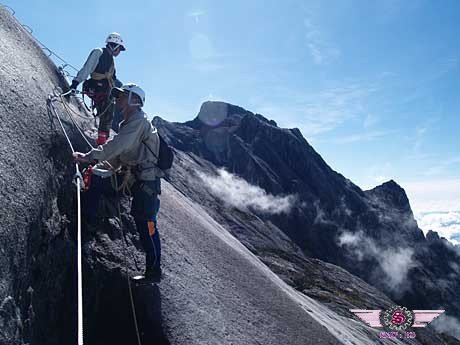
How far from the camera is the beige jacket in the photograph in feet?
27.7

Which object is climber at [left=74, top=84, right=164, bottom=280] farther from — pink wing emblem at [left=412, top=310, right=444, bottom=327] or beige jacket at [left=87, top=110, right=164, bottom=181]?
pink wing emblem at [left=412, top=310, right=444, bottom=327]

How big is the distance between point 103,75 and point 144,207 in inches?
248

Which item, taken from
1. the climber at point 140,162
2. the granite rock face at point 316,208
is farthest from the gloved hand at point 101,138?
the granite rock face at point 316,208

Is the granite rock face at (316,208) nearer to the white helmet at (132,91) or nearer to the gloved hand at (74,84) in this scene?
the gloved hand at (74,84)

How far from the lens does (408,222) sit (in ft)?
571

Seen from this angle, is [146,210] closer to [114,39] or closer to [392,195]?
[114,39]

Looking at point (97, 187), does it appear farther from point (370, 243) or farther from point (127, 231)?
point (370, 243)

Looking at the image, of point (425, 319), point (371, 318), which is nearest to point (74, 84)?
point (371, 318)

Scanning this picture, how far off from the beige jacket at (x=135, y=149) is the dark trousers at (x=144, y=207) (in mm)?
282

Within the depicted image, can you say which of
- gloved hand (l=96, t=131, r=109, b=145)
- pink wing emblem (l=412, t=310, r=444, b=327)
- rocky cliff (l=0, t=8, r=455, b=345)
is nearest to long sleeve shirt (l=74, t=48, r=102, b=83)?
rocky cliff (l=0, t=8, r=455, b=345)

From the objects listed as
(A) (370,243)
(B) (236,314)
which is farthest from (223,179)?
(B) (236,314)

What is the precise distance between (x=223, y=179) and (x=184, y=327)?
116 metres

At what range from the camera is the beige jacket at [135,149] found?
843 cm

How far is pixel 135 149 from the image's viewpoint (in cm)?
891
